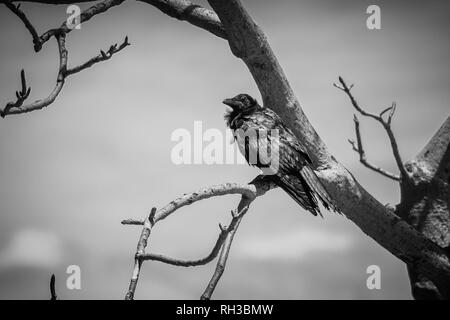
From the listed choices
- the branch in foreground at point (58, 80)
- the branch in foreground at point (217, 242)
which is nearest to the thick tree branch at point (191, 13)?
the branch in foreground at point (58, 80)

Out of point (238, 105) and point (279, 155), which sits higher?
point (238, 105)

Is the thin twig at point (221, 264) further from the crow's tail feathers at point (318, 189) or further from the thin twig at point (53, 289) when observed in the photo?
the crow's tail feathers at point (318, 189)

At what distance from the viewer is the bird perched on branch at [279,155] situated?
5109 mm

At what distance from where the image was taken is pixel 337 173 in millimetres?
5145

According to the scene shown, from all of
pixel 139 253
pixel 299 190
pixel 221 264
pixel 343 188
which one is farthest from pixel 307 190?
pixel 139 253

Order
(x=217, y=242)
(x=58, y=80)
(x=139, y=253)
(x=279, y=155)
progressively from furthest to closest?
(x=279, y=155), (x=58, y=80), (x=217, y=242), (x=139, y=253)

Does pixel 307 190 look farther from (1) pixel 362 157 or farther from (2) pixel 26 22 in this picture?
(2) pixel 26 22

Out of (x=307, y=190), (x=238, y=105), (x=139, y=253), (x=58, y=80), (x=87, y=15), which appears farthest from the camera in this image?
(x=238, y=105)

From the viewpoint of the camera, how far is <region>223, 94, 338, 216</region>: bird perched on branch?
5109 mm

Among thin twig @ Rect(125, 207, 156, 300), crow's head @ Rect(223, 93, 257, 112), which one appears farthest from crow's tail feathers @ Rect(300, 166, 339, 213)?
thin twig @ Rect(125, 207, 156, 300)

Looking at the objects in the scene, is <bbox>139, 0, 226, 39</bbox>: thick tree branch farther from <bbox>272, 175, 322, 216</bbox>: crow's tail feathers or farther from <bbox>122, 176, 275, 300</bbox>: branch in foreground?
<bbox>122, 176, 275, 300</bbox>: branch in foreground

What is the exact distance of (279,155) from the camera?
5.48 m
